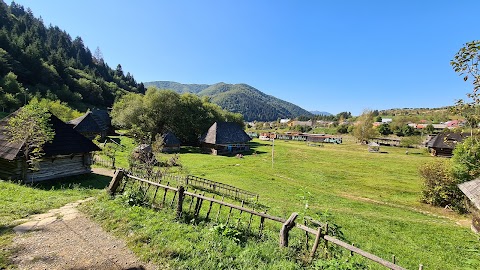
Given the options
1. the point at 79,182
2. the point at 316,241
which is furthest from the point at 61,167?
the point at 316,241

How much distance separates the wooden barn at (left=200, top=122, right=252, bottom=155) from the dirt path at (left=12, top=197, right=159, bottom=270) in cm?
3977

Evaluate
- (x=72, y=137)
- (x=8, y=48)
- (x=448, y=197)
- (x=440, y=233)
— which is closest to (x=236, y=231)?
(x=440, y=233)

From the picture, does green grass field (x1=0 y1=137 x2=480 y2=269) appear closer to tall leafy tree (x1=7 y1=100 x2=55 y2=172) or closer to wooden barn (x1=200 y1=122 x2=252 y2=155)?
tall leafy tree (x1=7 y1=100 x2=55 y2=172)

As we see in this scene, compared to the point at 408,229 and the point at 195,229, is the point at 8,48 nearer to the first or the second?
the point at 195,229

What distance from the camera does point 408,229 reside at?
626 inches

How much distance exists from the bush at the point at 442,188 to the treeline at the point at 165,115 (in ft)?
140

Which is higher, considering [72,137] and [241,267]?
[72,137]

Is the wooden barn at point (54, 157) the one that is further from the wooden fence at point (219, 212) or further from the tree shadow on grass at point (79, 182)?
the wooden fence at point (219, 212)

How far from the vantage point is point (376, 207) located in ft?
68.6

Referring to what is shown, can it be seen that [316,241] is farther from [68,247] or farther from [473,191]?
[473,191]

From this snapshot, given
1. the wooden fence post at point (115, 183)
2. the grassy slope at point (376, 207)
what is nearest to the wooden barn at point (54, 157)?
the wooden fence post at point (115, 183)

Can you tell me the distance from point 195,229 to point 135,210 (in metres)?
2.68

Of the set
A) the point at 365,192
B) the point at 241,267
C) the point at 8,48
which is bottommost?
the point at 365,192

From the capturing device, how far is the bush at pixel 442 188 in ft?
70.9
